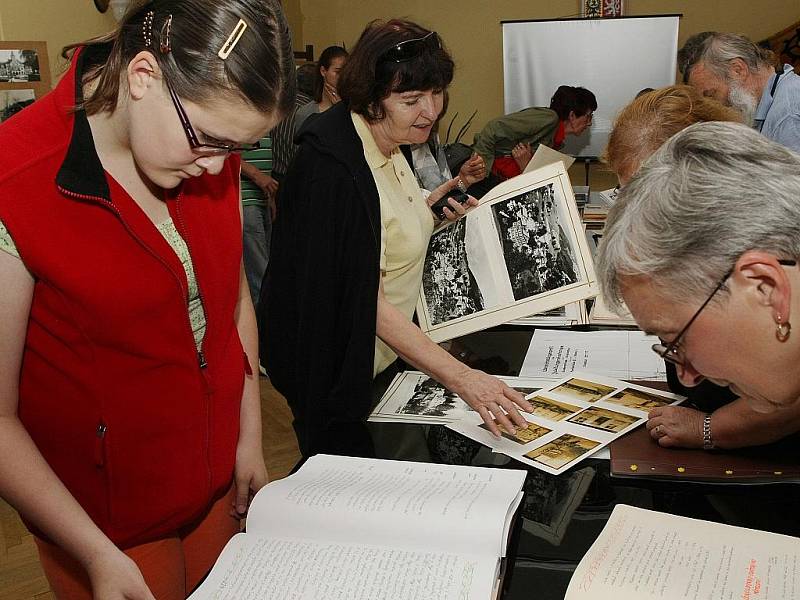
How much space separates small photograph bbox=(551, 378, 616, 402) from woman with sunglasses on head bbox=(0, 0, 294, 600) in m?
0.69

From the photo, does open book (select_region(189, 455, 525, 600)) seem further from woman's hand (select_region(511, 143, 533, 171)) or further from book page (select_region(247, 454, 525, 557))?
woman's hand (select_region(511, 143, 533, 171))

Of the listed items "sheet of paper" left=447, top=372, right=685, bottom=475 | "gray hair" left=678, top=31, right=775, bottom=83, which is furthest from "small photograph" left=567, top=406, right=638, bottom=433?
"gray hair" left=678, top=31, right=775, bottom=83

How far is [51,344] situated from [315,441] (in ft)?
1.85

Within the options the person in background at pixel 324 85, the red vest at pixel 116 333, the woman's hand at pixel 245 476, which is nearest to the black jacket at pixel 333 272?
the woman's hand at pixel 245 476

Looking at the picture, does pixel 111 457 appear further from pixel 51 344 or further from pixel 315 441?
pixel 315 441

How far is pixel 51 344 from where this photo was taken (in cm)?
104

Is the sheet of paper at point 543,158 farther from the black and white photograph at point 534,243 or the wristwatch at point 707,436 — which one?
the wristwatch at point 707,436

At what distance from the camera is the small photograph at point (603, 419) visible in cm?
137

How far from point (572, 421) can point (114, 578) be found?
0.82 meters

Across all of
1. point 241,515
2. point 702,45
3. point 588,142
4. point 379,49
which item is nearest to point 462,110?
point 588,142

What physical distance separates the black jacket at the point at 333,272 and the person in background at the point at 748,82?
8.07 feet

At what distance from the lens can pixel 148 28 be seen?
38.6 inches

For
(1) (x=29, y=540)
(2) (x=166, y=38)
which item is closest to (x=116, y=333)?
(2) (x=166, y=38)

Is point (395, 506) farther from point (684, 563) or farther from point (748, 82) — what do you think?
point (748, 82)
